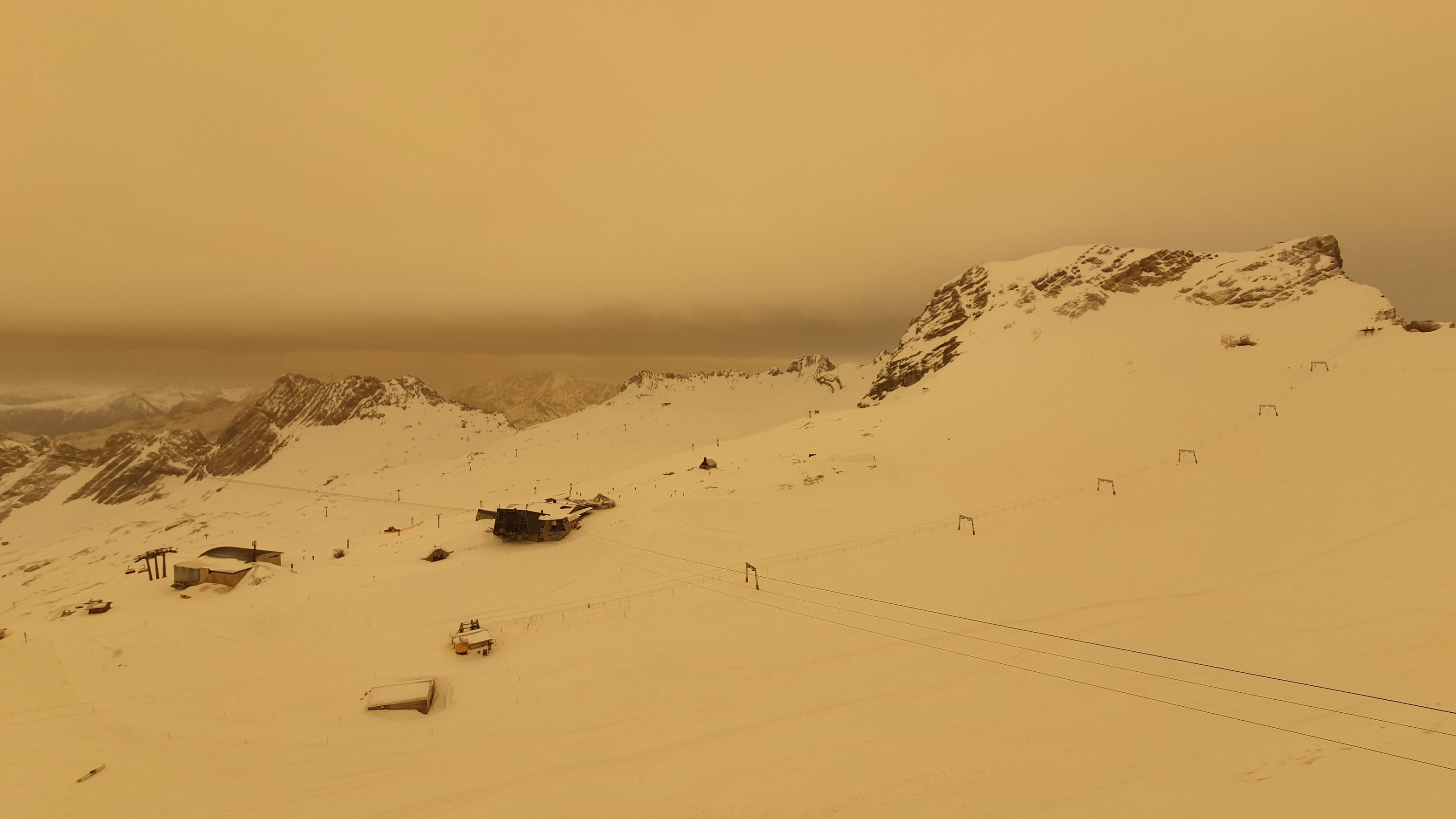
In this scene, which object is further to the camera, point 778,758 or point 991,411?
point 991,411

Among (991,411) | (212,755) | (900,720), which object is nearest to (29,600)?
(212,755)

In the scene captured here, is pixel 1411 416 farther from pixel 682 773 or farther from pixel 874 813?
pixel 682 773

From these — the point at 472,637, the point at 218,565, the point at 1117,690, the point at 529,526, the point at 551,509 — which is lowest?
the point at 1117,690

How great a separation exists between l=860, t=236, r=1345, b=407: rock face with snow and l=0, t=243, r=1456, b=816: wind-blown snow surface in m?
31.0

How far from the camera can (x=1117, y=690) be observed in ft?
53.3

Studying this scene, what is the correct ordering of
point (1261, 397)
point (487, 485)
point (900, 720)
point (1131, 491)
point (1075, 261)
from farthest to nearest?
1. point (487, 485)
2. point (1075, 261)
3. point (1261, 397)
4. point (1131, 491)
5. point (900, 720)

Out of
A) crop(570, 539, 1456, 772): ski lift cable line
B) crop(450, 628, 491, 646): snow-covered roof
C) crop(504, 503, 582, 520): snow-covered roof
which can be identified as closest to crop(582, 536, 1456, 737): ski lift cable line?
crop(570, 539, 1456, 772): ski lift cable line

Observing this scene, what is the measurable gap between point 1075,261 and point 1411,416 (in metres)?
74.3

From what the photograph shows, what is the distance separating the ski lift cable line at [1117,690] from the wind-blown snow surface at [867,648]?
0.54 feet

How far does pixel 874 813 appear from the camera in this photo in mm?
12141

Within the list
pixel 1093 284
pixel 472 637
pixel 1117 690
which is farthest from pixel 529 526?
pixel 1093 284

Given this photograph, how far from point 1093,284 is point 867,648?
99505mm

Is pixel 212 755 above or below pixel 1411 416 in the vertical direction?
below

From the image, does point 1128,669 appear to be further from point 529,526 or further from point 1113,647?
point 529,526
